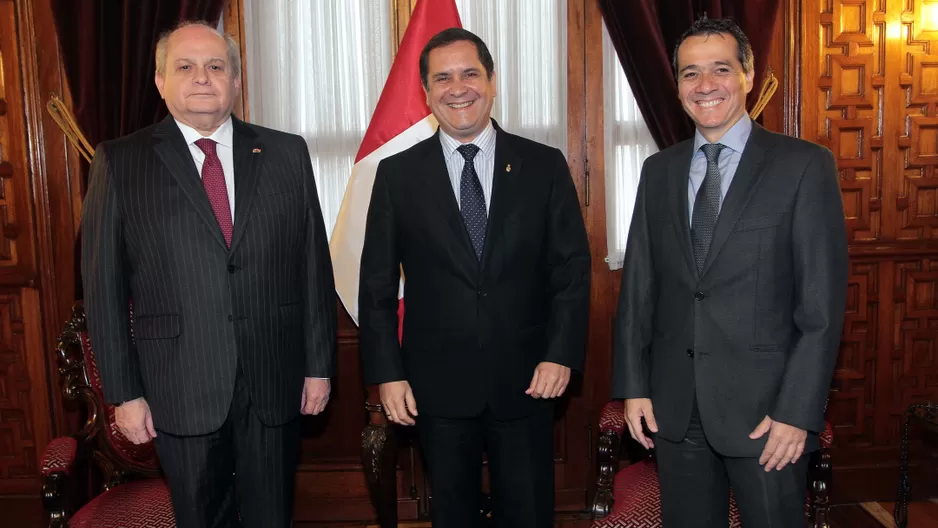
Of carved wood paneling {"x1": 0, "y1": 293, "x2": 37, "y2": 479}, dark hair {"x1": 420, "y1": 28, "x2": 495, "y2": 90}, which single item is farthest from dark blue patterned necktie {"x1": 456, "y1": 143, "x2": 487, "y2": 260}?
carved wood paneling {"x1": 0, "y1": 293, "x2": 37, "y2": 479}

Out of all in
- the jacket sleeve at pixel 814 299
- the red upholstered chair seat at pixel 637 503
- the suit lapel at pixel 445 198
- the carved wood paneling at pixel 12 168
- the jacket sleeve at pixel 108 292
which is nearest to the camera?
the jacket sleeve at pixel 814 299

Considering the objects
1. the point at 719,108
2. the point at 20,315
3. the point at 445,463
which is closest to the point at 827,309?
the point at 719,108

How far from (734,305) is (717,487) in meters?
0.47

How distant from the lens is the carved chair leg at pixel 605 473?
2188 millimetres

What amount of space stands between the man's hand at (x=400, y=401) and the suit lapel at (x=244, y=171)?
582mm

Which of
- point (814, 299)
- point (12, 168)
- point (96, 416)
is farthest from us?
point (12, 168)

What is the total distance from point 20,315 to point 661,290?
2776mm

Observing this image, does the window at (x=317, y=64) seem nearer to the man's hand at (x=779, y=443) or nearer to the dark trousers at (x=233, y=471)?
the dark trousers at (x=233, y=471)

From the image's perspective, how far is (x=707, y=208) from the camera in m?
1.70

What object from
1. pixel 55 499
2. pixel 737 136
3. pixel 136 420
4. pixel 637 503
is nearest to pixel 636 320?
pixel 737 136

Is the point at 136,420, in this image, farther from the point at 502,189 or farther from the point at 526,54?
the point at 526,54

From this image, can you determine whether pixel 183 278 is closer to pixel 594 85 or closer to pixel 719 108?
pixel 719 108

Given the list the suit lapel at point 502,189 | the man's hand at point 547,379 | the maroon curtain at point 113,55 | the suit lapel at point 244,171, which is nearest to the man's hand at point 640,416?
the man's hand at point 547,379

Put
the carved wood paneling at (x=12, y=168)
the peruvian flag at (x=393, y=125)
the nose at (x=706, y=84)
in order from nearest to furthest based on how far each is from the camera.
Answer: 1. the nose at (x=706, y=84)
2. the peruvian flag at (x=393, y=125)
3. the carved wood paneling at (x=12, y=168)
